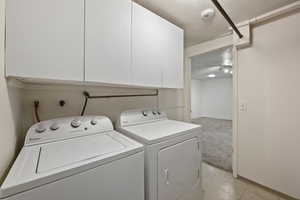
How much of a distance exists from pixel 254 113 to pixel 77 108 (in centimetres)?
243

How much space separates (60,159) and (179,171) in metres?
1.00

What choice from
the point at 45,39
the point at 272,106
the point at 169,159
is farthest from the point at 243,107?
the point at 45,39

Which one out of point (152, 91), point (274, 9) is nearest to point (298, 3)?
point (274, 9)

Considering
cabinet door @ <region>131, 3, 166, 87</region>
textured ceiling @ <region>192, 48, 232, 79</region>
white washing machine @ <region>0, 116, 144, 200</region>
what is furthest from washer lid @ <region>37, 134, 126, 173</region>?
textured ceiling @ <region>192, 48, 232, 79</region>

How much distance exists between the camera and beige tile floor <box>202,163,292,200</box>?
1685mm

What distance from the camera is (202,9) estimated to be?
1.66m

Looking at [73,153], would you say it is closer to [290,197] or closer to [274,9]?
[290,197]

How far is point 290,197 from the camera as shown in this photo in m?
1.57

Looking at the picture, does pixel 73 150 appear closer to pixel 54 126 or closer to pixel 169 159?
pixel 54 126

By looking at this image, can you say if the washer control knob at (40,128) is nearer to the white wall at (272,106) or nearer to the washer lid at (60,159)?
the washer lid at (60,159)

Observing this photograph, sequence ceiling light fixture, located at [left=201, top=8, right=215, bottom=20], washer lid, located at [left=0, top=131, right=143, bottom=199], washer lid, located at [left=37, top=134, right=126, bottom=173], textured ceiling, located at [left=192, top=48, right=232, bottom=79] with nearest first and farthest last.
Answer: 1. washer lid, located at [left=0, top=131, right=143, bottom=199]
2. washer lid, located at [left=37, top=134, right=126, bottom=173]
3. ceiling light fixture, located at [left=201, top=8, right=215, bottom=20]
4. textured ceiling, located at [left=192, top=48, right=232, bottom=79]

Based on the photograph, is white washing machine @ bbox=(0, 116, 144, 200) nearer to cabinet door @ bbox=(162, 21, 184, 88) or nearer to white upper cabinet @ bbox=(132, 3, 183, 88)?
white upper cabinet @ bbox=(132, 3, 183, 88)

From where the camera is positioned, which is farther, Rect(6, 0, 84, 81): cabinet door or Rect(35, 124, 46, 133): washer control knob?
Rect(35, 124, 46, 133): washer control knob

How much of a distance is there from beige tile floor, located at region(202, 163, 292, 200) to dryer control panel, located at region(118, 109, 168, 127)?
4.11 feet
